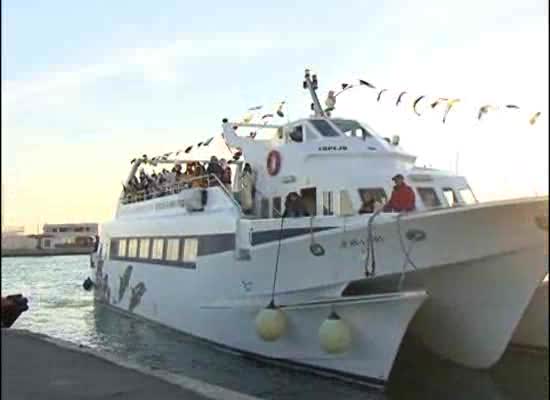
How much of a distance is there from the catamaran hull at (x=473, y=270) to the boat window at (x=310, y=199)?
1815mm

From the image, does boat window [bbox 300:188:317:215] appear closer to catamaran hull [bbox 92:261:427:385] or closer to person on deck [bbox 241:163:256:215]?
person on deck [bbox 241:163:256:215]

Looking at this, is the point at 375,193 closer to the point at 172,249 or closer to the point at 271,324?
the point at 271,324

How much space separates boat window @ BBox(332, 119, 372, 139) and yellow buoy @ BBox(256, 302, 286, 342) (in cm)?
429

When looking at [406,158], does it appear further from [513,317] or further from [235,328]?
[235,328]

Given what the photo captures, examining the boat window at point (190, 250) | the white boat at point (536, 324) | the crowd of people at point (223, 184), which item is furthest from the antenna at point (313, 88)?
the white boat at point (536, 324)

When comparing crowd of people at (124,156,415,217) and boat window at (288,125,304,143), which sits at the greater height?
boat window at (288,125,304,143)

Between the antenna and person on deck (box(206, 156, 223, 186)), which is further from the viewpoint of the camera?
person on deck (box(206, 156, 223, 186))

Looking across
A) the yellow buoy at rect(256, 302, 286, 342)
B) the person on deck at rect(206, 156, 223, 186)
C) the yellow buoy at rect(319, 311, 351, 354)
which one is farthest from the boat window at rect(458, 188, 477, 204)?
the person on deck at rect(206, 156, 223, 186)

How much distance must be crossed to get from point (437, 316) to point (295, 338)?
8.46 ft

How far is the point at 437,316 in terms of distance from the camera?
12195 mm

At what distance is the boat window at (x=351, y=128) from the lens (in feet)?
47.1

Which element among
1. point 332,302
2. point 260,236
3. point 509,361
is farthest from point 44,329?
point 509,361

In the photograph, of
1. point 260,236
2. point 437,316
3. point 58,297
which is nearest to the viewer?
point 437,316

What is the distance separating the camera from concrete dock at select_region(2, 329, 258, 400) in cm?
661
